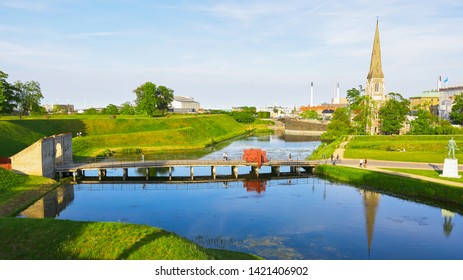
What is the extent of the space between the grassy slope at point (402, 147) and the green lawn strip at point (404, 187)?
13.5m

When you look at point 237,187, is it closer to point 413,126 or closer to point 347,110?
point 413,126

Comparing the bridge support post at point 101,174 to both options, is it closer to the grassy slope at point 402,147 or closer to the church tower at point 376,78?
the grassy slope at point 402,147

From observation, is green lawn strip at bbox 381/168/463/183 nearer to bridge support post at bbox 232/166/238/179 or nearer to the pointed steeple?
bridge support post at bbox 232/166/238/179

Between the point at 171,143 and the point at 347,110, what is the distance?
5080 cm

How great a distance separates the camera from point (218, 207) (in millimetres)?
39719

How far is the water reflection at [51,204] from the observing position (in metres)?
35.7

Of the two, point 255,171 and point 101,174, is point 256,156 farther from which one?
point 101,174

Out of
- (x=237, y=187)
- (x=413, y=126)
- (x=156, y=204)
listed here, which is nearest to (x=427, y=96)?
(x=413, y=126)

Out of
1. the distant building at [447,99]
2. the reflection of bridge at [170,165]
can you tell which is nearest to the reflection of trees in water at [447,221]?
the reflection of bridge at [170,165]

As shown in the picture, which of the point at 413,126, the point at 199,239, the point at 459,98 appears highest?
the point at 459,98

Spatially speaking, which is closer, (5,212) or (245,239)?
(245,239)

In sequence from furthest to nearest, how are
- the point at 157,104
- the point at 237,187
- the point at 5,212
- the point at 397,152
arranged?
the point at 157,104, the point at 397,152, the point at 237,187, the point at 5,212

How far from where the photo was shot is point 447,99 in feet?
376

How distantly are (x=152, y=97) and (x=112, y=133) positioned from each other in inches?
1265
